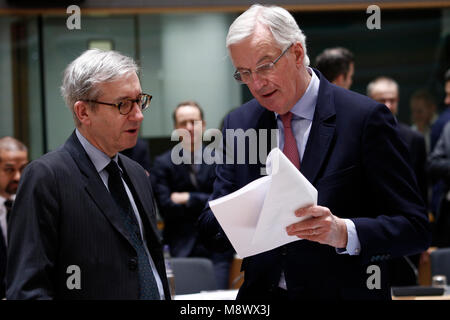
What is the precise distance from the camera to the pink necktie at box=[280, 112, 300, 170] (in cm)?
187

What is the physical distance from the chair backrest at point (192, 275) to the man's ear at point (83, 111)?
5.75ft

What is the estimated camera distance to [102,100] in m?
1.97

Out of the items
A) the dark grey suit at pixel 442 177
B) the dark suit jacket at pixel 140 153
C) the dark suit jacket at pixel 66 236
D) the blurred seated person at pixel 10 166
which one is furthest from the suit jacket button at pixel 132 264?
the dark grey suit at pixel 442 177

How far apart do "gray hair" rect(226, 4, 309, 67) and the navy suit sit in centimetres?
259

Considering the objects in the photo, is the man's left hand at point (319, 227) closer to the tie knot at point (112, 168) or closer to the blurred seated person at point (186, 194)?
the tie knot at point (112, 168)

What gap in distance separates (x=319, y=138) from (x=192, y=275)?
196cm

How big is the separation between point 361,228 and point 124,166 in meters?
0.86

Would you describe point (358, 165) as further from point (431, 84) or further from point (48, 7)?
point (431, 84)

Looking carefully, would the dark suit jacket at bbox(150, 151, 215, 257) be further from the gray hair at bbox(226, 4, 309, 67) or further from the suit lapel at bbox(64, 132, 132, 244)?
the gray hair at bbox(226, 4, 309, 67)

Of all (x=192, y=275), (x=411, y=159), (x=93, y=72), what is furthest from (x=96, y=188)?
(x=411, y=159)

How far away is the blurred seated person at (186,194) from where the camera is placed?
4.46 meters

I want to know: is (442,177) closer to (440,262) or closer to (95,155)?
(440,262)

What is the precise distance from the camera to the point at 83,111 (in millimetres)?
2000

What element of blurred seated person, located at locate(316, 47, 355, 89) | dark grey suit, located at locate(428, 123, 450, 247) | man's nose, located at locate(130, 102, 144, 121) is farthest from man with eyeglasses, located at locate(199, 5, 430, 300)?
dark grey suit, located at locate(428, 123, 450, 247)
